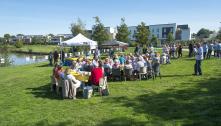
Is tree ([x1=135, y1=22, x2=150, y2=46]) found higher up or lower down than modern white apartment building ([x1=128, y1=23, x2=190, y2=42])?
lower down

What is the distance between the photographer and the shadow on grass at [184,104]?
959 centimetres

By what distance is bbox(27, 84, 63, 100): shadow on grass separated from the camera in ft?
46.2

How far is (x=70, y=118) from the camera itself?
1029 cm

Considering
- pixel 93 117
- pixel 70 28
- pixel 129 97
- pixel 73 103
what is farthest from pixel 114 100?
pixel 70 28

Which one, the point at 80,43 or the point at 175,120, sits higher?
the point at 80,43

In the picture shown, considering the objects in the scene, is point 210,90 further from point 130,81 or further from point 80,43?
point 80,43

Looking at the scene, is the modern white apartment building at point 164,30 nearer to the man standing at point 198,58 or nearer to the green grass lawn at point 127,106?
the man standing at point 198,58

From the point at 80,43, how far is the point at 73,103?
21.8 m

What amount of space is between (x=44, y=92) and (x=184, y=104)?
22.8 feet

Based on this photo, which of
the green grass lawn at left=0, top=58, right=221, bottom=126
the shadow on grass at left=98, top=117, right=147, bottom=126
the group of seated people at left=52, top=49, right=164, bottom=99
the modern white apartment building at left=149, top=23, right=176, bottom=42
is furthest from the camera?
the modern white apartment building at left=149, top=23, right=176, bottom=42

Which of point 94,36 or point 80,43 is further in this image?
point 94,36

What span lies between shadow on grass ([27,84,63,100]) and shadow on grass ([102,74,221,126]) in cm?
266

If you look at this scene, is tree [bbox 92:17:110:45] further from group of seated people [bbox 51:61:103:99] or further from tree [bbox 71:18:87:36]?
group of seated people [bbox 51:61:103:99]

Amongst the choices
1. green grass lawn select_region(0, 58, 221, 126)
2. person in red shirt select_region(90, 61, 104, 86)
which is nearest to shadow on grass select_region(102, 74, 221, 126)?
green grass lawn select_region(0, 58, 221, 126)
